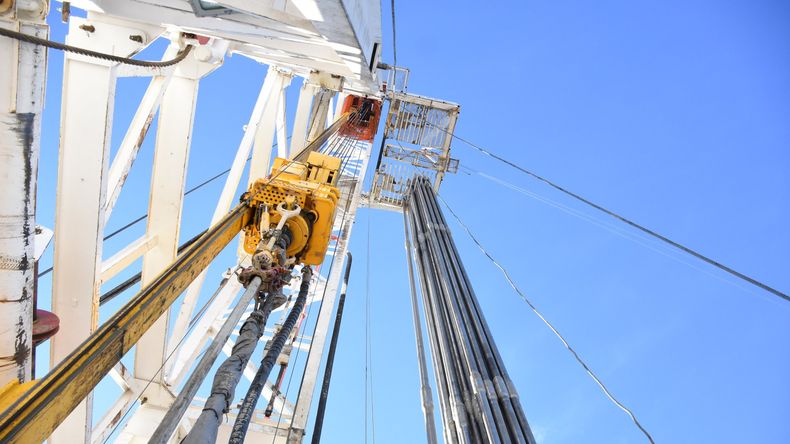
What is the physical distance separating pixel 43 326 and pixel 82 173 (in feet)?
3.45

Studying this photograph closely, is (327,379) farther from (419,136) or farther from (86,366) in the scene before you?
(419,136)

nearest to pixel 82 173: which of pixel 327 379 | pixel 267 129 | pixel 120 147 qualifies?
pixel 120 147

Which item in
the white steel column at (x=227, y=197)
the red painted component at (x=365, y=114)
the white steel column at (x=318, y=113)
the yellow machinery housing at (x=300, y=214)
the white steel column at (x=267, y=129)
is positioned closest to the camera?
the yellow machinery housing at (x=300, y=214)

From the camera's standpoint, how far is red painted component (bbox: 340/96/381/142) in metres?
15.7

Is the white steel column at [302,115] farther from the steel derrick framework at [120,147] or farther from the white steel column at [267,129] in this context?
the steel derrick framework at [120,147]

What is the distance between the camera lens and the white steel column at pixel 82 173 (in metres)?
3.10

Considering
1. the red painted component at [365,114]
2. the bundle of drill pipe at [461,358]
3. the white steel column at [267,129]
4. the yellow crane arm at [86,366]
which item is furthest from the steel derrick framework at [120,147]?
the red painted component at [365,114]

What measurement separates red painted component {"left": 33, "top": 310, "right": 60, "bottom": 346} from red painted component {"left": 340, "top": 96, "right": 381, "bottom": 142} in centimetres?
1290

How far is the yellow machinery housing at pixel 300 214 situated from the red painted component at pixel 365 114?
1091 centimetres

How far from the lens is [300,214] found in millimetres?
4656

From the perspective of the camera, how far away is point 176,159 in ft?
14.5

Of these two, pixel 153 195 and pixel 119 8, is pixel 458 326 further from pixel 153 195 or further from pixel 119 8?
pixel 119 8

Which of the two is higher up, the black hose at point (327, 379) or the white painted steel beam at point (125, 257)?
the white painted steel beam at point (125, 257)

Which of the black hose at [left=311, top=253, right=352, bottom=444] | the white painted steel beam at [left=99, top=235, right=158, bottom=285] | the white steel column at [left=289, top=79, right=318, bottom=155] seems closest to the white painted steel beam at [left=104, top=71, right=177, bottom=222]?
the white painted steel beam at [left=99, top=235, right=158, bottom=285]
